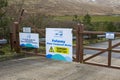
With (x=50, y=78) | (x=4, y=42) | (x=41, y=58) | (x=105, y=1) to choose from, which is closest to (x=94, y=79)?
(x=50, y=78)

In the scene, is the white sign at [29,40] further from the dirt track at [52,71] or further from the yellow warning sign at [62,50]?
the yellow warning sign at [62,50]

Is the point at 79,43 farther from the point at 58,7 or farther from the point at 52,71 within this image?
the point at 58,7

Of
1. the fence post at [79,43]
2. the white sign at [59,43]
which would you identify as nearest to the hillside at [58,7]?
the white sign at [59,43]

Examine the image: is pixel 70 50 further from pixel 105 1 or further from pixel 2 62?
pixel 105 1

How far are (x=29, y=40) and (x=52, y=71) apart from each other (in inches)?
123

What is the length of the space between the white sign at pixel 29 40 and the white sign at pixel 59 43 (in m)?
0.92

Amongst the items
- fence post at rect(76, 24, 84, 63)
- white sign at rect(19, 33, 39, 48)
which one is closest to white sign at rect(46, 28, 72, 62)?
fence post at rect(76, 24, 84, 63)

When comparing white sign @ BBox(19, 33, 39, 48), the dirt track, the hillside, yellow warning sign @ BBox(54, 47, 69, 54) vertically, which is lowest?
the dirt track

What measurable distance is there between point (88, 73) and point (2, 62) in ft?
13.1

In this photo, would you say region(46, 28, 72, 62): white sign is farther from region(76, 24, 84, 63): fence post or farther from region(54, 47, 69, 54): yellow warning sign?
region(76, 24, 84, 63): fence post

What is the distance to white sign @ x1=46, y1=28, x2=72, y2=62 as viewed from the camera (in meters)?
10.5

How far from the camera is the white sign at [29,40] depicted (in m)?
12.0

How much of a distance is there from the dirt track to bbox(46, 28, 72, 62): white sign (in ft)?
1.08

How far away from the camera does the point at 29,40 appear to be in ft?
40.4
